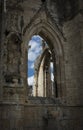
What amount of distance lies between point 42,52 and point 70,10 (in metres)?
4.08

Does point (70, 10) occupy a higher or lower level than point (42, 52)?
higher

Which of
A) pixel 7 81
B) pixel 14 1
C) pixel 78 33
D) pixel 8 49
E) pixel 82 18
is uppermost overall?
pixel 14 1

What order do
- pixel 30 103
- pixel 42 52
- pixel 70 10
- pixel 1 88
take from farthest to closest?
1. pixel 42 52
2. pixel 70 10
3. pixel 30 103
4. pixel 1 88

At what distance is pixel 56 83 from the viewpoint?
9.95 metres

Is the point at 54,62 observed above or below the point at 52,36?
below

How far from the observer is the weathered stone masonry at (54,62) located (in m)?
8.33

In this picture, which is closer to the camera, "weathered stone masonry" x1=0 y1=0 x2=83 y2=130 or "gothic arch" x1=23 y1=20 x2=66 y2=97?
"weathered stone masonry" x1=0 y1=0 x2=83 y2=130

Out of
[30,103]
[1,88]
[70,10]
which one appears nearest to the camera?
[1,88]

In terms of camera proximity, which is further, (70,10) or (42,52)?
(42,52)

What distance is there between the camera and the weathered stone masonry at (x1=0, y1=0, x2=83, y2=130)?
8328mm

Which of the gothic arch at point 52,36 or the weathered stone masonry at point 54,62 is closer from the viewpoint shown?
the weathered stone masonry at point 54,62

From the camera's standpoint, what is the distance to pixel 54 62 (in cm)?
1032

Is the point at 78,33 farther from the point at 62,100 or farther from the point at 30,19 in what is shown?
the point at 62,100

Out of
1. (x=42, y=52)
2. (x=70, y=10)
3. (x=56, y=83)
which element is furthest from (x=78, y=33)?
(x=42, y=52)
